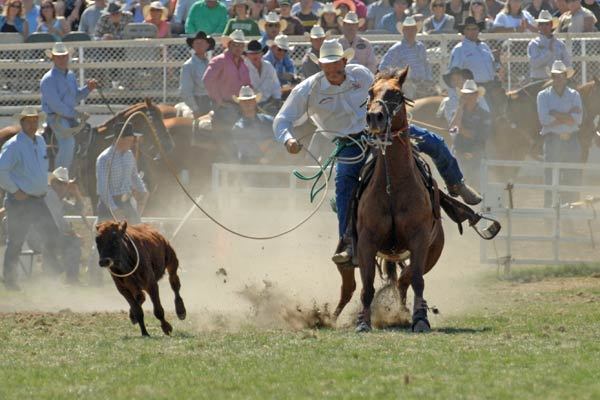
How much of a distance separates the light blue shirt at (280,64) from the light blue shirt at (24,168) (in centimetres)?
464

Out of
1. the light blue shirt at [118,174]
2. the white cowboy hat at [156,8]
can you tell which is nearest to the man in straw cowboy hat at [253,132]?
the light blue shirt at [118,174]

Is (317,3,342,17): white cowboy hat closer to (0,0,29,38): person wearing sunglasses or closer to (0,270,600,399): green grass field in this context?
(0,0,29,38): person wearing sunglasses

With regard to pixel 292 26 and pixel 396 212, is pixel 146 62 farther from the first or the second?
pixel 396 212

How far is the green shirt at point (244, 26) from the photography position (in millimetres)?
21156

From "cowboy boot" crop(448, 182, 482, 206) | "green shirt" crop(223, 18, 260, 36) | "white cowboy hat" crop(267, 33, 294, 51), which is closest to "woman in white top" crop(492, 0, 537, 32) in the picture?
"white cowboy hat" crop(267, 33, 294, 51)

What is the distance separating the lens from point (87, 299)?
15.9m

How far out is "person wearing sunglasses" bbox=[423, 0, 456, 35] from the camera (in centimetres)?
2177

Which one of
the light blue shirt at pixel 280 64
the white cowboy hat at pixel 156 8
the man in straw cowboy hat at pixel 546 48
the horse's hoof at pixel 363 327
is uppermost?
the white cowboy hat at pixel 156 8


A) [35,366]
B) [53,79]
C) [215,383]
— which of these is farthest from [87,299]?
[215,383]

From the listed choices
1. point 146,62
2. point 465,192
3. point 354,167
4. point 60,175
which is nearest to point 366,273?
point 354,167

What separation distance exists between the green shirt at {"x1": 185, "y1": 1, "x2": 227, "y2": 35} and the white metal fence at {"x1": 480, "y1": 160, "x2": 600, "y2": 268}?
234 inches

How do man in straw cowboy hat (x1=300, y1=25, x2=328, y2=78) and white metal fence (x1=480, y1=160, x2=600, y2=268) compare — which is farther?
man in straw cowboy hat (x1=300, y1=25, x2=328, y2=78)

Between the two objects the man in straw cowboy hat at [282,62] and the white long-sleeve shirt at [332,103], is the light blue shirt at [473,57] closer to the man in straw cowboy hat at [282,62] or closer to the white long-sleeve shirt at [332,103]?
the man in straw cowboy hat at [282,62]

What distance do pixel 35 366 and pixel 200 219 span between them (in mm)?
8901
